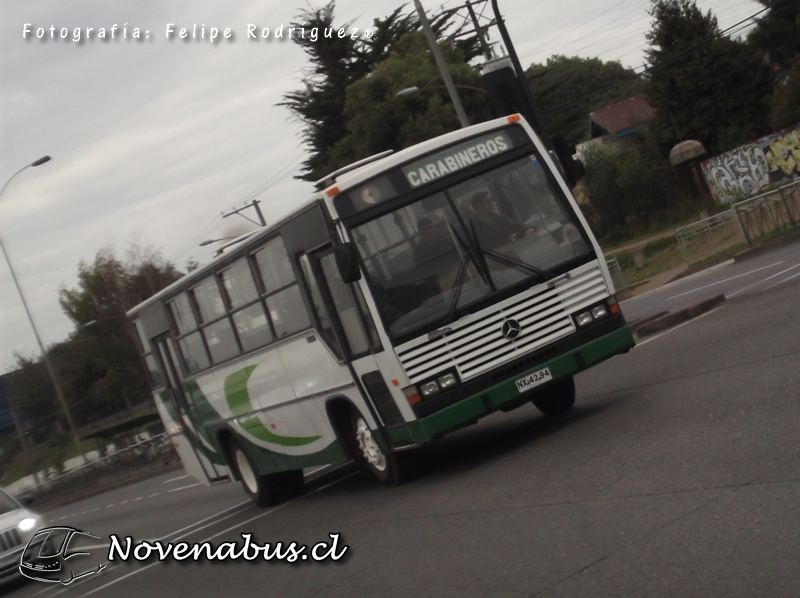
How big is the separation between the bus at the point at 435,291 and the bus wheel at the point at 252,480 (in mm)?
2648

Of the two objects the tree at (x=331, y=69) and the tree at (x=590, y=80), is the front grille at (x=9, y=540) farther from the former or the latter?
the tree at (x=590, y=80)

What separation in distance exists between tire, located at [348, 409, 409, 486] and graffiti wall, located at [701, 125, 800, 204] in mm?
33711

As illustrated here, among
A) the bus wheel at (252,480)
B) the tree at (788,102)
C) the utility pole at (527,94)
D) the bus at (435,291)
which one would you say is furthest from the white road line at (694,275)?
the tree at (788,102)

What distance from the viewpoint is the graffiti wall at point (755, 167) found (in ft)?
141

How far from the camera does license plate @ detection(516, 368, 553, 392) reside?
34.0 feet

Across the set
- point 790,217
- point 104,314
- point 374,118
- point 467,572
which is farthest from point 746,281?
point 104,314

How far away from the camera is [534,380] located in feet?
34.2

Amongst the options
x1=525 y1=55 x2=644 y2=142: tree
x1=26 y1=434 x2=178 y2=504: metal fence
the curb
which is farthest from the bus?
x1=525 y1=55 x2=644 y2=142: tree

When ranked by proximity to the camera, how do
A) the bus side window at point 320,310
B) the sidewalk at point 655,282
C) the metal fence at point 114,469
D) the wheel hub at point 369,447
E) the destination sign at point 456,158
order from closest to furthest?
the destination sign at point 456,158 < the bus side window at point 320,310 < the wheel hub at point 369,447 < the sidewalk at point 655,282 < the metal fence at point 114,469

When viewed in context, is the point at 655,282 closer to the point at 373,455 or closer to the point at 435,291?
the point at 373,455

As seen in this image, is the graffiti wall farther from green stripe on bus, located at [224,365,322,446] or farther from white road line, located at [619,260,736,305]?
green stripe on bus, located at [224,365,322,446]

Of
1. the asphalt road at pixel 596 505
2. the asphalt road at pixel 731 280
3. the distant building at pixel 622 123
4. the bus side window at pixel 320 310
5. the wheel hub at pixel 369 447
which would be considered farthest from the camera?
the distant building at pixel 622 123

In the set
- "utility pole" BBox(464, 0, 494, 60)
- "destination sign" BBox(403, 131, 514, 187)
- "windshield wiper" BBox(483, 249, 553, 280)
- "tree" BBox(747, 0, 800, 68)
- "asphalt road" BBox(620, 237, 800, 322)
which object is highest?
"utility pole" BBox(464, 0, 494, 60)

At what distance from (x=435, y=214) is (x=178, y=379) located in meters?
6.66
